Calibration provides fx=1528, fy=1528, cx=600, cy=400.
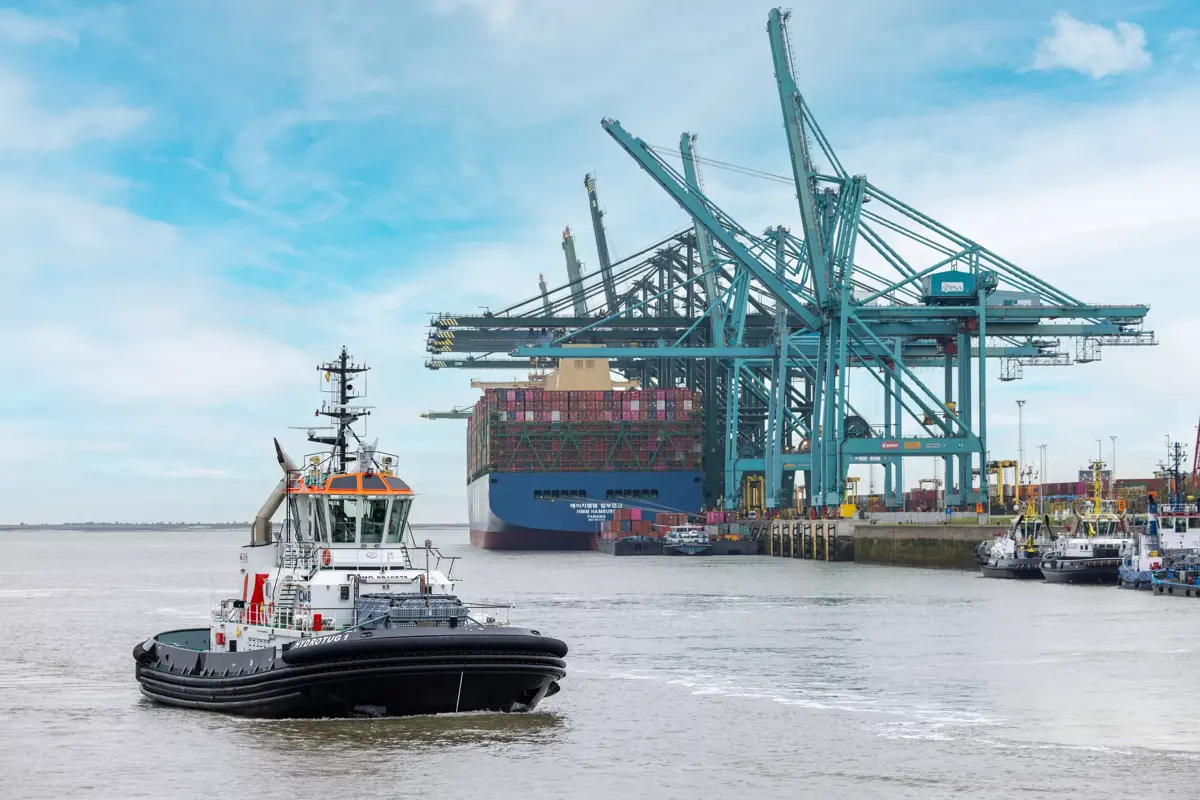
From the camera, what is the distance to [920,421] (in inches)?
3506

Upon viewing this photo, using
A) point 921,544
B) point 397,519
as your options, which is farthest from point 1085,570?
point 397,519

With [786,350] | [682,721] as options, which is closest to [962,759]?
[682,721]

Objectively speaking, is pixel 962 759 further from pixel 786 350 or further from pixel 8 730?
pixel 786 350

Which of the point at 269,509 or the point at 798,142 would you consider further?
the point at 798,142

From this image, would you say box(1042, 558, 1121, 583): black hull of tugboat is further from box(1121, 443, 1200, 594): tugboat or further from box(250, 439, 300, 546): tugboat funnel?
box(250, 439, 300, 546): tugboat funnel

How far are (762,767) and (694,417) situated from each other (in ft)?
330

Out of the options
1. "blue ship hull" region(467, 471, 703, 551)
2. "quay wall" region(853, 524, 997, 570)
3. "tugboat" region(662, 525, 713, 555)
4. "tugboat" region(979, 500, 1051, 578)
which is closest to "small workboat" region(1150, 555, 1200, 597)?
"tugboat" region(979, 500, 1051, 578)

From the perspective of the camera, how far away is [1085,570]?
59.5 meters

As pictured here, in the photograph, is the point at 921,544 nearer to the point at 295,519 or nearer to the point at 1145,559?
the point at 1145,559

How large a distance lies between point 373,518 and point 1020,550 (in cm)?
4456

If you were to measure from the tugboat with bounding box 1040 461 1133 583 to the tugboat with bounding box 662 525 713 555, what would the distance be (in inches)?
1616

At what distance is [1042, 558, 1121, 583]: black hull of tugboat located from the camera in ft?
194

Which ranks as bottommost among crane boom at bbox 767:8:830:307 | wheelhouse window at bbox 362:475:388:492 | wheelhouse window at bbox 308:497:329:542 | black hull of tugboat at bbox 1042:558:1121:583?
black hull of tugboat at bbox 1042:558:1121:583

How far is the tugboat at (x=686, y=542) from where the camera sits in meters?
102
